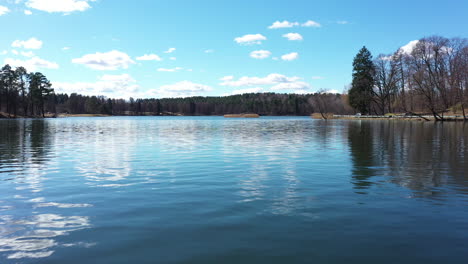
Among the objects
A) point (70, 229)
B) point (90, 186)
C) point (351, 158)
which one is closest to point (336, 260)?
point (70, 229)

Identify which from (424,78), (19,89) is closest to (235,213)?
(424,78)

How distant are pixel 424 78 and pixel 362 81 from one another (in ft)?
97.4

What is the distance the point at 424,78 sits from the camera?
8162cm

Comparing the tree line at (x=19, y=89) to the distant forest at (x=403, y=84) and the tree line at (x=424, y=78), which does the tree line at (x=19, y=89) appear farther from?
the tree line at (x=424, y=78)

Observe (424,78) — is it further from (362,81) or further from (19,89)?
(19,89)

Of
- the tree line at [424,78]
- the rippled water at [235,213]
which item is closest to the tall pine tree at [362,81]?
the tree line at [424,78]

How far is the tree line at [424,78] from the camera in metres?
81.1

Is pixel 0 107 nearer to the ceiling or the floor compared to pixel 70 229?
nearer to the ceiling

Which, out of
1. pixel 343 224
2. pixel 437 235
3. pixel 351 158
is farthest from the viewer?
pixel 351 158

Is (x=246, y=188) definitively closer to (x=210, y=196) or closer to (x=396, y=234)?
(x=210, y=196)

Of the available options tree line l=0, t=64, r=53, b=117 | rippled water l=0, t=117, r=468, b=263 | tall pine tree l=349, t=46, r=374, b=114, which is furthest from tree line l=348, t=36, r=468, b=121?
tree line l=0, t=64, r=53, b=117

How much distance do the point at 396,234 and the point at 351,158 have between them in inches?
539

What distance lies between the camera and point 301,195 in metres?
11.5

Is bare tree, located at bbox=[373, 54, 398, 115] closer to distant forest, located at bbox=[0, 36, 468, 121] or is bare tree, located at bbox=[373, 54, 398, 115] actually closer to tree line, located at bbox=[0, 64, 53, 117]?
distant forest, located at bbox=[0, 36, 468, 121]
